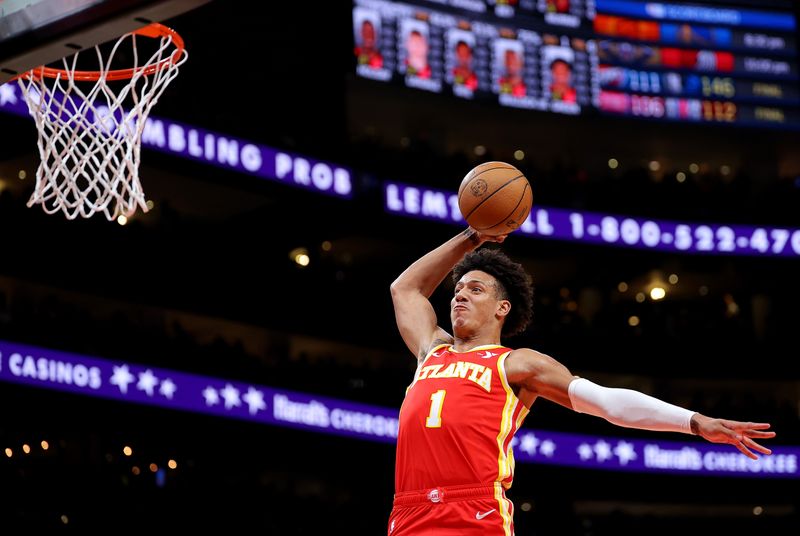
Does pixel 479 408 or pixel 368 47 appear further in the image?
pixel 368 47

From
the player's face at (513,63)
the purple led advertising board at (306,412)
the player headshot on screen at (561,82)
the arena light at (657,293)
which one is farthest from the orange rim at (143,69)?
the arena light at (657,293)

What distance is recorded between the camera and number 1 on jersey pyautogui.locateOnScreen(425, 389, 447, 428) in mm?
5137

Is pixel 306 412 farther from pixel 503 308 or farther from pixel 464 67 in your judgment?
pixel 503 308

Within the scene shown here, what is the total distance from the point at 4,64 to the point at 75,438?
43.1ft

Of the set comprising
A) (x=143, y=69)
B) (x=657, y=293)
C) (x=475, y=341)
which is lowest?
(x=475, y=341)

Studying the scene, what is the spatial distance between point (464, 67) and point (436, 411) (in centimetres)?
1387

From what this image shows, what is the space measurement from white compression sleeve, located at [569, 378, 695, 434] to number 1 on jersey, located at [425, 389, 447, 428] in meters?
0.54

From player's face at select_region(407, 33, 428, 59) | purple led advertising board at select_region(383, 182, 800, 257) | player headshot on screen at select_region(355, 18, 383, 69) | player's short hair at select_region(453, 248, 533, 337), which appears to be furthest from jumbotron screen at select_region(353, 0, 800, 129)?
player's short hair at select_region(453, 248, 533, 337)

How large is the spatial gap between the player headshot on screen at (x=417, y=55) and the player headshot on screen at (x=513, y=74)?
1199 mm

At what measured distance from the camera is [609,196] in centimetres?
2023

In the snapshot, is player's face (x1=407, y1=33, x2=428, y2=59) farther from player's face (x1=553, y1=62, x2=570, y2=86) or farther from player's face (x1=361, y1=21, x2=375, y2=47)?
player's face (x1=553, y1=62, x2=570, y2=86)

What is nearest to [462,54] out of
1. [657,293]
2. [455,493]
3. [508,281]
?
[657,293]

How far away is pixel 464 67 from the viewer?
18578 mm

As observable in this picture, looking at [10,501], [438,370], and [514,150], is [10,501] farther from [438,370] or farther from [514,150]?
[514,150]
